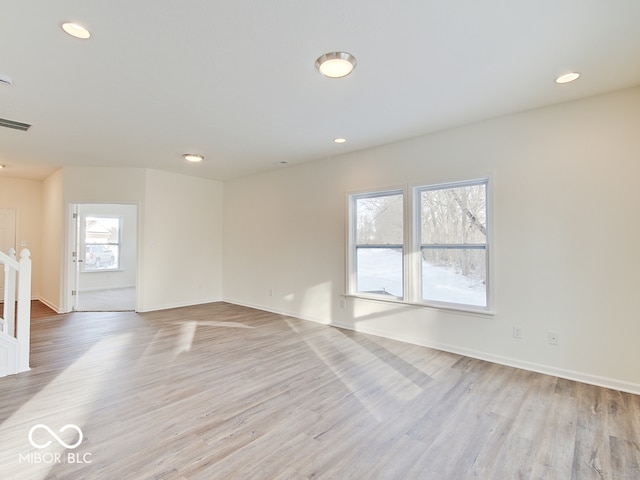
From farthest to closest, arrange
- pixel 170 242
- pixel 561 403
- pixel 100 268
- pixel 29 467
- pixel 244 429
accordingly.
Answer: pixel 100 268, pixel 170 242, pixel 561 403, pixel 244 429, pixel 29 467

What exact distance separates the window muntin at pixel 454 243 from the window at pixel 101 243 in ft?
28.5

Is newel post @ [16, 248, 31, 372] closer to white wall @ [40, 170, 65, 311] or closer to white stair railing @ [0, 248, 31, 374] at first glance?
white stair railing @ [0, 248, 31, 374]

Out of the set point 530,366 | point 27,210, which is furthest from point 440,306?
point 27,210

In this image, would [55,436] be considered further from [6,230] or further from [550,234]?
[6,230]

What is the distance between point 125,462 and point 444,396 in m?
2.32

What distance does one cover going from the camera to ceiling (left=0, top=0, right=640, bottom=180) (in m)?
1.91

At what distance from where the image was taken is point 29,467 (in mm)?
1782

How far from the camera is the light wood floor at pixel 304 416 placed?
1.82 m

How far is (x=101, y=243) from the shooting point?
8.85 meters

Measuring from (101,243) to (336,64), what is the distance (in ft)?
29.8

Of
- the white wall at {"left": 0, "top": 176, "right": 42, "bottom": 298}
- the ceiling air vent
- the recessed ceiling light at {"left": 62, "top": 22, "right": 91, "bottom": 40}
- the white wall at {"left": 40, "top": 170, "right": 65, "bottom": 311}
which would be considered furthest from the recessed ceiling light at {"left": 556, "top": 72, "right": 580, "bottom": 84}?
the white wall at {"left": 0, "top": 176, "right": 42, "bottom": 298}

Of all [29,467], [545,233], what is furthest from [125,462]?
[545,233]

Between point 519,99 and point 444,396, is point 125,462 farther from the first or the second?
point 519,99

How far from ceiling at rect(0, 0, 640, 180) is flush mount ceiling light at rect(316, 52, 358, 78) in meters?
0.05
